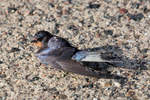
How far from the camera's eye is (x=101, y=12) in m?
5.98

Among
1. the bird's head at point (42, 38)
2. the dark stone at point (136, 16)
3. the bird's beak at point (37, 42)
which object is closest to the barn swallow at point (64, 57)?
the bird's head at point (42, 38)

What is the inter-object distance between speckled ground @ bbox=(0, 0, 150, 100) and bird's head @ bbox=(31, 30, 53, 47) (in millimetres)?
189

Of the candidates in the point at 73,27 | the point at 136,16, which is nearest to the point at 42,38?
the point at 73,27

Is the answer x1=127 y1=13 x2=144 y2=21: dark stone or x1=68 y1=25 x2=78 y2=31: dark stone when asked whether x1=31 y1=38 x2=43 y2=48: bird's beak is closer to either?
x1=68 y1=25 x2=78 y2=31: dark stone

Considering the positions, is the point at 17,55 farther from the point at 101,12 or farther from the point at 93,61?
the point at 101,12

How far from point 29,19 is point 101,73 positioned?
182 centimetres

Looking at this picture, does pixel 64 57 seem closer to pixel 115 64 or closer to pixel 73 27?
pixel 115 64

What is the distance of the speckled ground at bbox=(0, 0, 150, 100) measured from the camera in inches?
179

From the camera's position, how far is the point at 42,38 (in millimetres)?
5031

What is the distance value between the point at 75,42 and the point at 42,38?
578 millimetres

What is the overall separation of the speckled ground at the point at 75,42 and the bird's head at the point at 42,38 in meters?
0.19

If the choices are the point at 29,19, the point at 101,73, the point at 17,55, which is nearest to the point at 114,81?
the point at 101,73

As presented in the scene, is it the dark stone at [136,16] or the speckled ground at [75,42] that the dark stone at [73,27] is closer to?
the speckled ground at [75,42]

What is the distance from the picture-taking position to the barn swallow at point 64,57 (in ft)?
14.9
